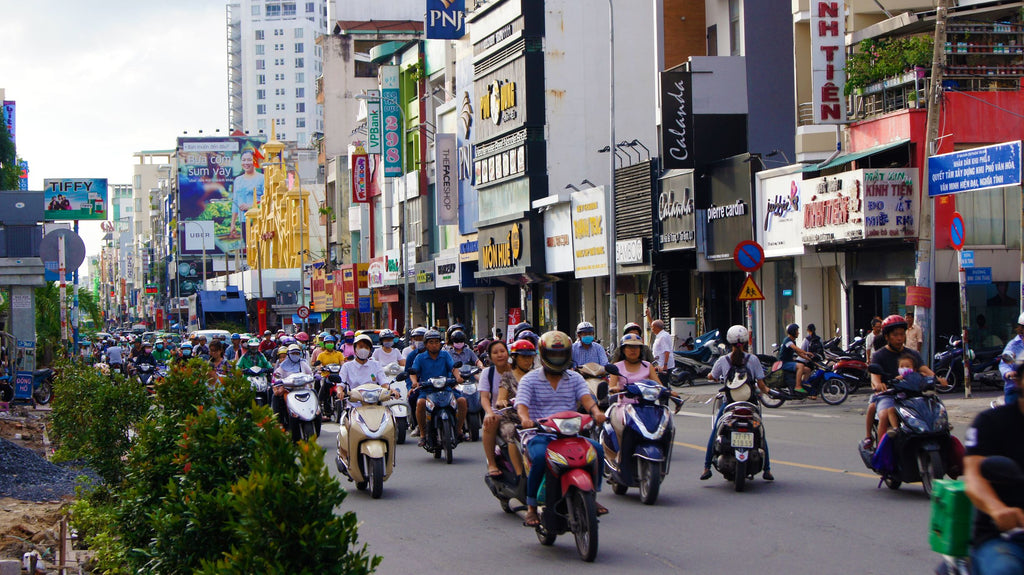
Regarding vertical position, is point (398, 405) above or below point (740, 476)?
above

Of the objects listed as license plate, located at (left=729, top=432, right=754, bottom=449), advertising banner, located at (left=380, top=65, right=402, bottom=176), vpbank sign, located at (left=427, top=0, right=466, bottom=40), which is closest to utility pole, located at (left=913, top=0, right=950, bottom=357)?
license plate, located at (left=729, top=432, right=754, bottom=449)

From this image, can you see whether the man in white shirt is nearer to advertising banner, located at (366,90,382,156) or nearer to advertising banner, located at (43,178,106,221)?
advertising banner, located at (43,178,106,221)

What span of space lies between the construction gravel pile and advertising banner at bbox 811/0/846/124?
1790 centimetres

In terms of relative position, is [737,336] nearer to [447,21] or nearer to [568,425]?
[568,425]

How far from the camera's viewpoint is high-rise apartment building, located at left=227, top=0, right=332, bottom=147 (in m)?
173

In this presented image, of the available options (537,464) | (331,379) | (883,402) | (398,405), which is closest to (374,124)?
(331,379)

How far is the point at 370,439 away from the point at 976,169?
46.4ft

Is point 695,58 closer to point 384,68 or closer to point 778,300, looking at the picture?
point 778,300

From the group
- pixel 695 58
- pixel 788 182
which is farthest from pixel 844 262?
pixel 695 58

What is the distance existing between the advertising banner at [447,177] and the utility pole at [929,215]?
33036 millimetres

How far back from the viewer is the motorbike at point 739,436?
11891 mm

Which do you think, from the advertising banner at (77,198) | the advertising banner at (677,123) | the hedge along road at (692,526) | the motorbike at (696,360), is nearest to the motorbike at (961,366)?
the motorbike at (696,360)

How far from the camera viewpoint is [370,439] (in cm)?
1277

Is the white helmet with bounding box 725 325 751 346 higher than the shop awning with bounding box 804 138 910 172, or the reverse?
the shop awning with bounding box 804 138 910 172
